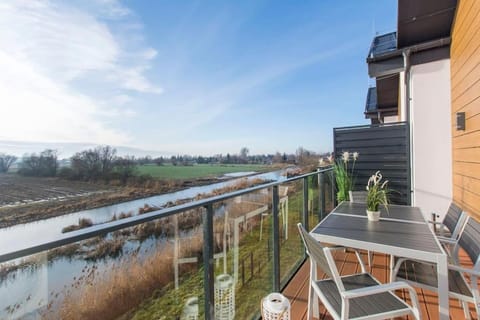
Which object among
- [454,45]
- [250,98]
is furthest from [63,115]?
[454,45]

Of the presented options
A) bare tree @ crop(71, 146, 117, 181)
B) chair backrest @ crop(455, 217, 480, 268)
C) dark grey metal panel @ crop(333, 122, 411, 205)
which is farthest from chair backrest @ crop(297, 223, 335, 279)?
bare tree @ crop(71, 146, 117, 181)

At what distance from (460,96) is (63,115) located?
46.2ft

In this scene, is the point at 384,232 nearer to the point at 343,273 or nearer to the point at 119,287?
the point at 343,273

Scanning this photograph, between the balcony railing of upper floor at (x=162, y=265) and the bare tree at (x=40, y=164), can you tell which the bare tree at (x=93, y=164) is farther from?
the balcony railing of upper floor at (x=162, y=265)

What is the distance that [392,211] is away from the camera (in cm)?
279

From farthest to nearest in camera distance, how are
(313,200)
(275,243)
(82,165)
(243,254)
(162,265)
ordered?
(82,165)
(313,200)
(275,243)
(243,254)
(162,265)

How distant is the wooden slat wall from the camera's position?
2.67 meters

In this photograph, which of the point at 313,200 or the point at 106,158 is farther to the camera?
the point at 106,158

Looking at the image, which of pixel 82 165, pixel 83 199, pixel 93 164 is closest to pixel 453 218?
pixel 83 199

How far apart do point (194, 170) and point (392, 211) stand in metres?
11.8

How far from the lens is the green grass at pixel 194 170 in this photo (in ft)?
42.3

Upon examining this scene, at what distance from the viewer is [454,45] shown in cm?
362

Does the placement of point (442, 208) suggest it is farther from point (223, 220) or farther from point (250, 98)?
point (250, 98)

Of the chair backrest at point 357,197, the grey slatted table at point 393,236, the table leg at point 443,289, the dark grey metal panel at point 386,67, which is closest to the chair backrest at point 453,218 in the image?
the grey slatted table at point 393,236
